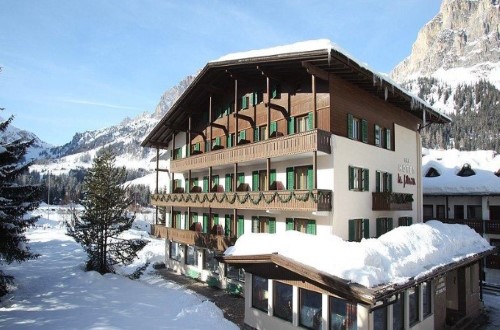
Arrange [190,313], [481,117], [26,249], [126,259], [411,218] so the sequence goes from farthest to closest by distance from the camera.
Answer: [481,117] → [126,259] → [411,218] → [26,249] → [190,313]

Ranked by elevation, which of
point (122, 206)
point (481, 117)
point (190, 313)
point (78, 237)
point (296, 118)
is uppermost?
point (481, 117)

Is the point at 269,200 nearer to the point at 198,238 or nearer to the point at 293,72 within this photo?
the point at 293,72

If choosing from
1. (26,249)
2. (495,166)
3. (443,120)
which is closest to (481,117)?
(495,166)

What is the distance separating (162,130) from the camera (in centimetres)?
3397

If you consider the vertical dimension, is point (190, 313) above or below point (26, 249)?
below

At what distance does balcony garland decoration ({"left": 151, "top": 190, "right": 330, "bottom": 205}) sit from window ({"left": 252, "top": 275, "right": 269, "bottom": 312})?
416 centimetres

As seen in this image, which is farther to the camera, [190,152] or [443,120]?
[190,152]

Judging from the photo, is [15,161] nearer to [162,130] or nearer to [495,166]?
[162,130]

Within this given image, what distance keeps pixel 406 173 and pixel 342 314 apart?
14444mm

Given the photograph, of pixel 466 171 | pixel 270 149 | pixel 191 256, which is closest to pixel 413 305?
pixel 270 149

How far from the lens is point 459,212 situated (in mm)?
33281

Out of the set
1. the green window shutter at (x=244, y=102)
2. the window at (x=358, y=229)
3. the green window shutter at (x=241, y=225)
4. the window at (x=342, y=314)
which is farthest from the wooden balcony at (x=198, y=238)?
the window at (x=342, y=314)

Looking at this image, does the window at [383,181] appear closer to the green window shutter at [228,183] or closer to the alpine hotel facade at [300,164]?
the alpine hotel facade at [300,164]

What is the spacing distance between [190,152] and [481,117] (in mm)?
166974
